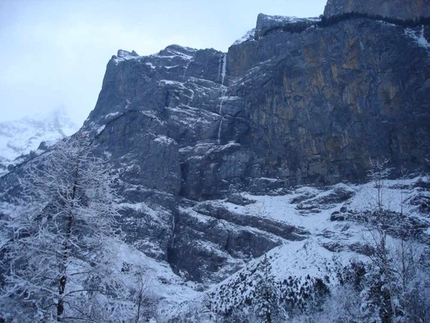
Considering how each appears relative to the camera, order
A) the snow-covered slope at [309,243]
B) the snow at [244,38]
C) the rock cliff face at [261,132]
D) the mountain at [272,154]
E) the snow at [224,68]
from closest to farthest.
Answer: the snow-covered slope at [309,243], the mountain at [272,154], the rock cliff face at [261,132], the snow at [224,68], the snow at [244,38]

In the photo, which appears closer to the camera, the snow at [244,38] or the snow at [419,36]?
the snow at [419,36]

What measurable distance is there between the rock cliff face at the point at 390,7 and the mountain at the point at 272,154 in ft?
1.91

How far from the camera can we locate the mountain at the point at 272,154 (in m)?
54.2

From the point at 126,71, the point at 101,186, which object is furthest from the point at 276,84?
the point at 101,186

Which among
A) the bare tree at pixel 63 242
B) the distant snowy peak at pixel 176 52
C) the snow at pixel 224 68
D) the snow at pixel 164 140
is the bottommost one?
the bare tree at pixel 63 242

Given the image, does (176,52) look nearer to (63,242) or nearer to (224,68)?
(224,68)

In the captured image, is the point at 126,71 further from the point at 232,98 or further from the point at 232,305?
the point at 232,305

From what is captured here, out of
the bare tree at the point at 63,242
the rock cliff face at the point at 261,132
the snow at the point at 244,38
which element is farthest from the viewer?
the snow at the point at 244,38

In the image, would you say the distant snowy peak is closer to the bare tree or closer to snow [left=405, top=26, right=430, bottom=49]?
snow [left=405, top=26, right=430, bottom=49]

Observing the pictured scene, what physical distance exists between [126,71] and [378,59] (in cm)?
6580

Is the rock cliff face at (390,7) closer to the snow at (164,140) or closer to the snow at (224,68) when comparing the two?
the snow at (224,68)

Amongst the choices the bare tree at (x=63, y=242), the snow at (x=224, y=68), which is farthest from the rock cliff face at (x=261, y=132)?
the bare tree at (x=63, y=242)

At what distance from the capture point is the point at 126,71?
103m

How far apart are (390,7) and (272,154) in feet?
144
